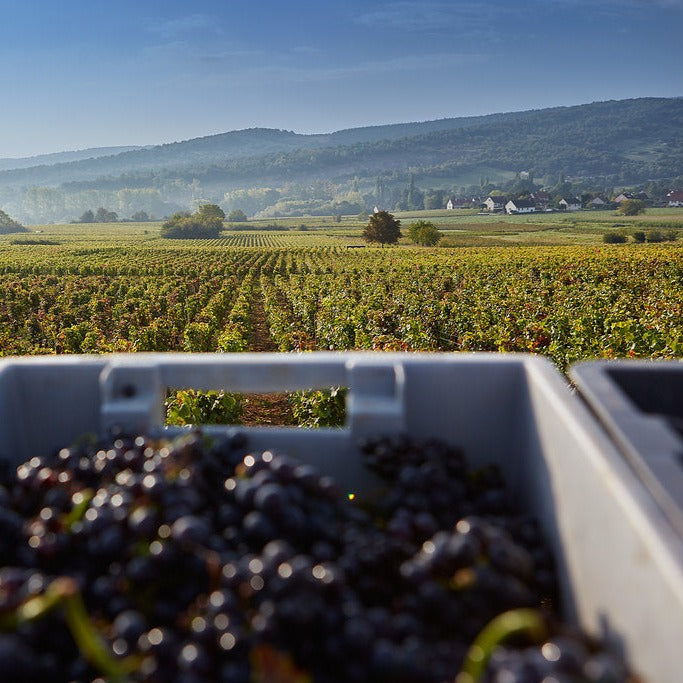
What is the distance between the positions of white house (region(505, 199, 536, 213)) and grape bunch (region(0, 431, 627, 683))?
13492 centimetres

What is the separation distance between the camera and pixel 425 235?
6956cm

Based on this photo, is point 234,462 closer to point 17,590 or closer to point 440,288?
point 17,590

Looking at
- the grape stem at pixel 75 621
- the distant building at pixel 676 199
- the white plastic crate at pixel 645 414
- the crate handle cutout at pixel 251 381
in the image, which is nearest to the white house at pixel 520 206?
the distant building at pixel 676 199

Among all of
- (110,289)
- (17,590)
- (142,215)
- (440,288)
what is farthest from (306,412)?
(142,215)

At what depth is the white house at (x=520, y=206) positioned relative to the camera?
423ft

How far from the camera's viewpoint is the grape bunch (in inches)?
33.9

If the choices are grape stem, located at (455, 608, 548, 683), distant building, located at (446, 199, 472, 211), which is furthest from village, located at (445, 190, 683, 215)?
grape stem, located at (455, 608, 548, 683)

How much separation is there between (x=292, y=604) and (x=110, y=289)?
23398mm

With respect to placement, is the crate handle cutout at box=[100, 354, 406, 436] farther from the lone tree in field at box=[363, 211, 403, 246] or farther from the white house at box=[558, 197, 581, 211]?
the white house at box=[558, 197, 581, 211]

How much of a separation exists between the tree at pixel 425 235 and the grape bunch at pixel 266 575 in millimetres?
69267

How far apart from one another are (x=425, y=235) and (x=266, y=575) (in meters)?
70.4

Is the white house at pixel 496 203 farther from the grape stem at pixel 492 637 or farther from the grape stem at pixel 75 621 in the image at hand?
the grape stem at pixel 75 621

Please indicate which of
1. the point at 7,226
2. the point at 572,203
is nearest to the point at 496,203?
the point at 572,203

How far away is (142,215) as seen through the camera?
15500 centimetres
